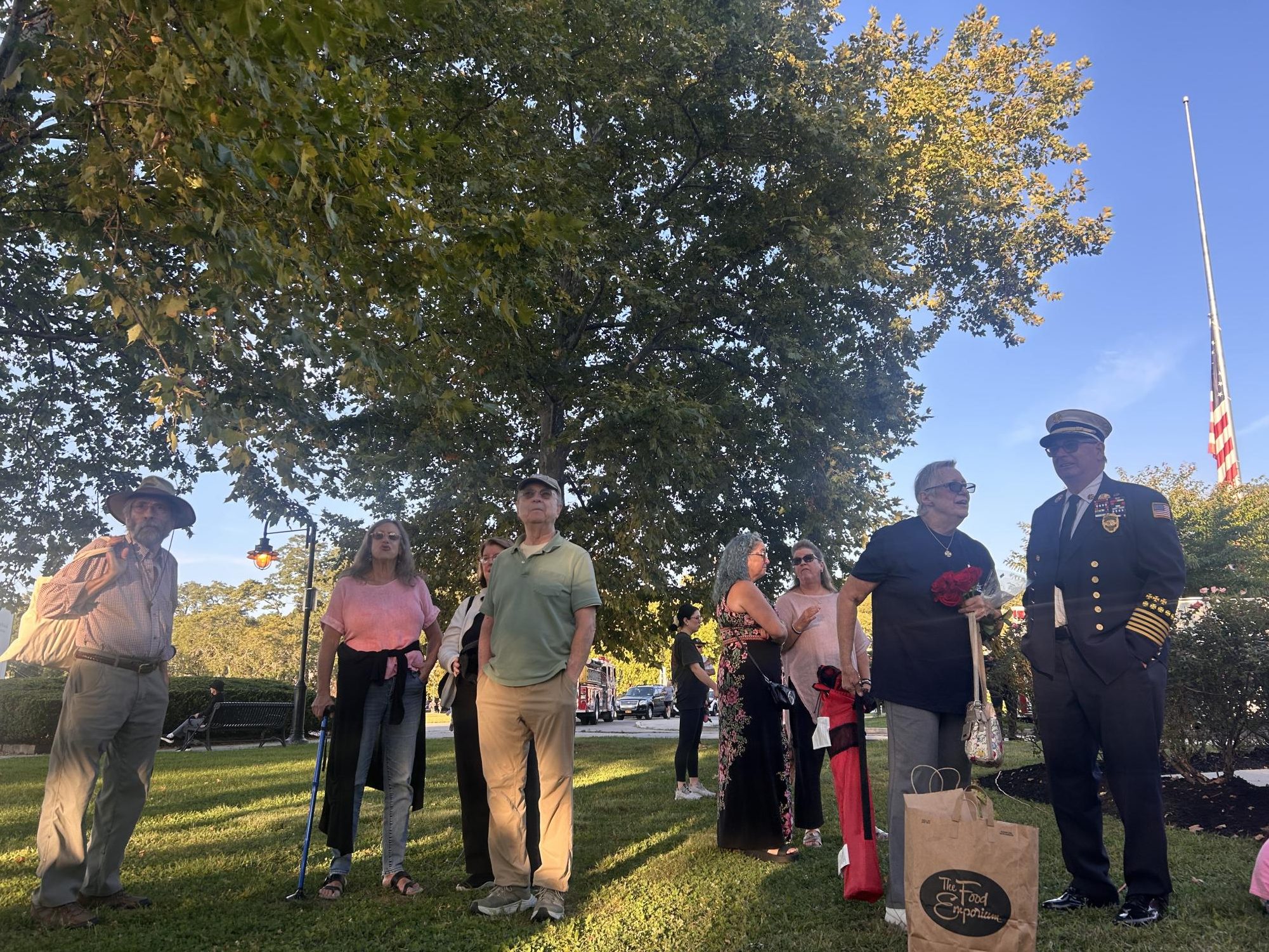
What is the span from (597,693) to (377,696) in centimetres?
3211

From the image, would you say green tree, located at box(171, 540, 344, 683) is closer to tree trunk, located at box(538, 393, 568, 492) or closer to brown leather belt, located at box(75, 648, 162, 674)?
tree trunk, located at box(538, 393, 568, 492)

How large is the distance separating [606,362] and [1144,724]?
12.3m

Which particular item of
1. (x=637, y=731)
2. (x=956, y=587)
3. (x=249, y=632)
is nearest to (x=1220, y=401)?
(x=637, y=731)

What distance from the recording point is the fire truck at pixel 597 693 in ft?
111

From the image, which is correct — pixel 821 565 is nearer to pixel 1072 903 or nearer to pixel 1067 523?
pixel 1067 523

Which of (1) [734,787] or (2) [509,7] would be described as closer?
(1) [734,787]

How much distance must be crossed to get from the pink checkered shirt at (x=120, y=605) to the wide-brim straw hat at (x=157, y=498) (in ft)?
0.73

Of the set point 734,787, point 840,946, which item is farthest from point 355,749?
point 840,946

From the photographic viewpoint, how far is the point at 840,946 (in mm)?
3592

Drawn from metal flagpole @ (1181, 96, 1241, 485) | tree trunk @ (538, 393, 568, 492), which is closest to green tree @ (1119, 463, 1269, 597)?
metal flagpole @ (1181, 96, 1241, 485)

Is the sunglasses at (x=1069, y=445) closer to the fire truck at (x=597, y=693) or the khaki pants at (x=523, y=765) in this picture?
the khaki pants at (x=523, y=765)

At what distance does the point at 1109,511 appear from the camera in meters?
4.22

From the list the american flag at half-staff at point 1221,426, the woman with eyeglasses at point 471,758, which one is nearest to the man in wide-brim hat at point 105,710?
the woman with eyeglasses at point 471,758

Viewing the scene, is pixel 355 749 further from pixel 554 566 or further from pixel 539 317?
pixel 539 317
